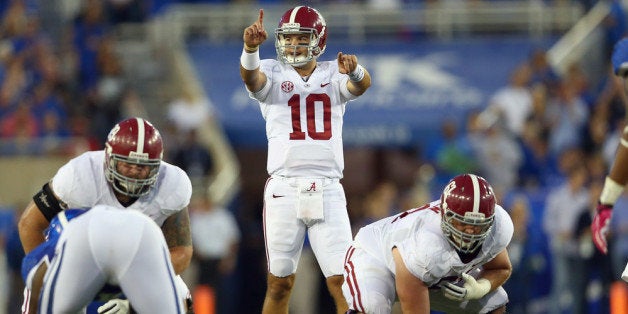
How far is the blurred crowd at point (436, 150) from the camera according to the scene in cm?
1388

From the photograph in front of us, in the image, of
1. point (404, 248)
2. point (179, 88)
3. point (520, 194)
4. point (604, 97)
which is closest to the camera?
point (404, 248)

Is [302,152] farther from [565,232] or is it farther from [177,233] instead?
[565,232]

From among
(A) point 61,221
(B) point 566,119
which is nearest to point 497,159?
(B) point 566,119

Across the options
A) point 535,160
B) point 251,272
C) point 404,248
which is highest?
point 404,248

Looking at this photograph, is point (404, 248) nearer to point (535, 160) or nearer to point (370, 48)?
point (535, 160)

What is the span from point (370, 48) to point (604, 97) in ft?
13.7

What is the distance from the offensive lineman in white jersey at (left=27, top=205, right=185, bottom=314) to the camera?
6.97m

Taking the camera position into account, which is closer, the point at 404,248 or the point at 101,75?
the point at 404,248

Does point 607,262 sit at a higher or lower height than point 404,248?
lower

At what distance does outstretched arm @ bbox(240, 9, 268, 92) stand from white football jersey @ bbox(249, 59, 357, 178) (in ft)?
0.38

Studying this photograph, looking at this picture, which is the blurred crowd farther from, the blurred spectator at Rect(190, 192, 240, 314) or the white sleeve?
the white sleeve

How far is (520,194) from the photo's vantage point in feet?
49.7

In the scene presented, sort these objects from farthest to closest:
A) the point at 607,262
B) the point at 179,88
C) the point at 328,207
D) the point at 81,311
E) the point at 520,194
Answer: the point at 179,88 < the point at 520,194 < the point at 607,262 < the point at 328,207 < the point at 81,311

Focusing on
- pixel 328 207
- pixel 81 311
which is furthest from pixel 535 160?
pixel 81 311
